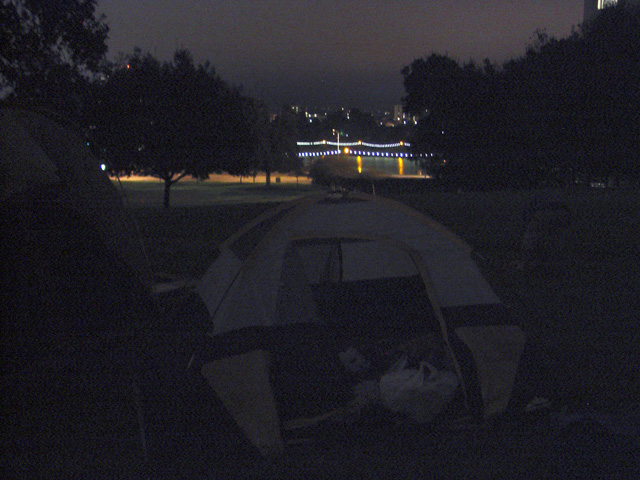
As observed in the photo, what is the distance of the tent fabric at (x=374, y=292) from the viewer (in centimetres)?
437

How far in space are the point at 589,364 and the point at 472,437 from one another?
1.81 metres

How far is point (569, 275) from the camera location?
342 inches

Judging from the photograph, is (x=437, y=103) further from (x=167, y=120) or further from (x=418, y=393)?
(x=418, y=393)

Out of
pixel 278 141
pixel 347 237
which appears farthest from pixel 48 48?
pixel 278 141

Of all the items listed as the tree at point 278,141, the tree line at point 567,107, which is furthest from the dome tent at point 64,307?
the tree at point 278,141

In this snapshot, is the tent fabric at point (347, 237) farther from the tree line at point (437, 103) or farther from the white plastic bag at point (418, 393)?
the tree line at point (437, 103)

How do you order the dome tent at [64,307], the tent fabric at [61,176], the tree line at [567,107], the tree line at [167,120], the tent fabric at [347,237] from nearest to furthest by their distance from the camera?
the dome tent at [64,307]
the tent fabric at [61,176]
the tent fabric at [347,237]
the tree line at [567,107]
the tree line at [167,120]

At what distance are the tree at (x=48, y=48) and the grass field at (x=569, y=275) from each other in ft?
11.7

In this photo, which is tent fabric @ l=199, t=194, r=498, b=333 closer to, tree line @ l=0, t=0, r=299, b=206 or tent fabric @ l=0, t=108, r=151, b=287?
tent fabric @ l=0, t=108, r=151, b=287

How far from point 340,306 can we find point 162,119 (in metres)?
15.7

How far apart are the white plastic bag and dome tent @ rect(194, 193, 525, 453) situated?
16 cm

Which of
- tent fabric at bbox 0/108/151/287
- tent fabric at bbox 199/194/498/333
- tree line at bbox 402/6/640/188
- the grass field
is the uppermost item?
tree line at bbox 402/6/640/188

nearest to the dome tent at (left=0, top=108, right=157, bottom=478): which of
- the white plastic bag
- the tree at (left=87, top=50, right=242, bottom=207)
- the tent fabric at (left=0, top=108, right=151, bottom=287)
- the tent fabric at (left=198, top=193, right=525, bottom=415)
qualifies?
the tent fabric at (left=0, top=108, right=151, bottom=287)

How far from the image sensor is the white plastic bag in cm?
415
